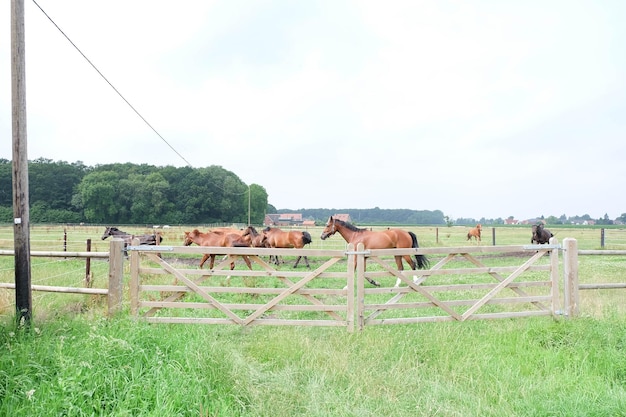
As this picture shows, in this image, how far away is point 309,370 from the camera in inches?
151

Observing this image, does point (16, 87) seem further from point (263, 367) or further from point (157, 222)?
point (157, 222)

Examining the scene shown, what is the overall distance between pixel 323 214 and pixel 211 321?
316 feet

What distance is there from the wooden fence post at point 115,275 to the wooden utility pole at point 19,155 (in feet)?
3.10

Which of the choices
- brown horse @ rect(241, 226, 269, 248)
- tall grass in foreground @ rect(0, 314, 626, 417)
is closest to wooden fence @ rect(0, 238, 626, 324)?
tall grass in foreground @ rect(0, 314, 626, 417)

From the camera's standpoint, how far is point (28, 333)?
14.0 ft

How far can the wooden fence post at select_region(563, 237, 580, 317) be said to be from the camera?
19.3 feet

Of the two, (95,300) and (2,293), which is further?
(95,300)

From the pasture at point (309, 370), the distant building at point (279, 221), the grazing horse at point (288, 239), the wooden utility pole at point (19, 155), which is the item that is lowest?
the distant building at point (279, 221)

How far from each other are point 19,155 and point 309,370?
173 inches

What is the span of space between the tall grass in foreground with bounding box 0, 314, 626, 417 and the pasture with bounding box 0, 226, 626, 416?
0.01 m

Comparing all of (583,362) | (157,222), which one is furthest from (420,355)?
(157,222)

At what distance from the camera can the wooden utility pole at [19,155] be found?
4617 millimetres

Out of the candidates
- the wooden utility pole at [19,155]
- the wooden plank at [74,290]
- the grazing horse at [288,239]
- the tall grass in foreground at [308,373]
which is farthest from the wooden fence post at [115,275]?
the grazing horse at [288,239]

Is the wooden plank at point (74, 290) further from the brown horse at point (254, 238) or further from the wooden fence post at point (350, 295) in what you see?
the brown horse at point (254, 238)
